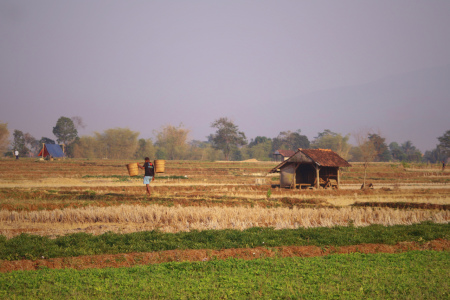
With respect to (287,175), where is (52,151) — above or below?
above

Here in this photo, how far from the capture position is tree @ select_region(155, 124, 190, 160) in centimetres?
10167

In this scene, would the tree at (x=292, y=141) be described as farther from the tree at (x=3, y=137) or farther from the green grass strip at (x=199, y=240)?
the green grass strip at (x=199, y=240)

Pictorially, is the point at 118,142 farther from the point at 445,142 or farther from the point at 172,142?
the point at 445,142

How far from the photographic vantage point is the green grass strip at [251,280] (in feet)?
20.7

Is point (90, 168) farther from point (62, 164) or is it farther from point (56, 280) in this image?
point (56, 280)

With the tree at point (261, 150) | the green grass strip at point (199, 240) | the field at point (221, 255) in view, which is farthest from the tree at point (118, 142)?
the green grass strip at point (199, 240)

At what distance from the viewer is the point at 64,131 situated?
93375 millimetres

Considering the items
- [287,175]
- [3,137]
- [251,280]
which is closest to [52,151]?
[3,137]

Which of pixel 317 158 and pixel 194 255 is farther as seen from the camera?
pixel 317 158

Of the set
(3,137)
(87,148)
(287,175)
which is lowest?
(287,175)

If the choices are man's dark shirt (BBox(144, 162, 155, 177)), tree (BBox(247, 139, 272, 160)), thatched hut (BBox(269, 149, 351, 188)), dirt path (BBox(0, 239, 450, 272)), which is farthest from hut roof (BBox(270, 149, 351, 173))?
tree (BBox(247, 139, 272, 160))

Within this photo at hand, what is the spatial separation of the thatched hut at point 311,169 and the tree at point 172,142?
71060 millimetres

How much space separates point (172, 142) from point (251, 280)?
9753cm

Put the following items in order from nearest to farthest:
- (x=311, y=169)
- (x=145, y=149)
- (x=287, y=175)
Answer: (x=287, y=175)
(x=311, y=169)
(x=145, y=149)
